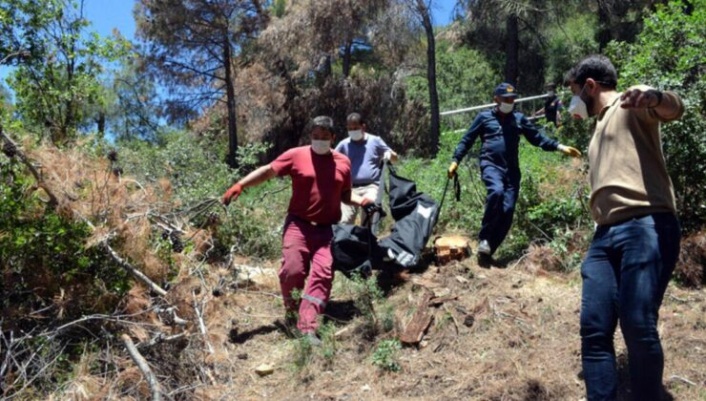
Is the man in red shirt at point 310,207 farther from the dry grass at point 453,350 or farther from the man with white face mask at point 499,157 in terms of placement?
the man with white face mask at point 499,157

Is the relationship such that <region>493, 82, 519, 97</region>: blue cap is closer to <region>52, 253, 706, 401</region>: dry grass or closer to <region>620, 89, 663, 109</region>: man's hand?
<region>52, 253, 706, 401</region>: dry grass

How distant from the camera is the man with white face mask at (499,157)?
6.16m

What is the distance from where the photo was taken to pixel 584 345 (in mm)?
3066

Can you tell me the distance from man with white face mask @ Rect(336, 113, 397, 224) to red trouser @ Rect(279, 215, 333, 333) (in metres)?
1.23

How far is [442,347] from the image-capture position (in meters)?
4.84

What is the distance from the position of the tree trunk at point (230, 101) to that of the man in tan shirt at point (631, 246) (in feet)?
55.3

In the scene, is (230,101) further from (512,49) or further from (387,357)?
(387,357)

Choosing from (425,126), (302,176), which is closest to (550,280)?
(302,176)

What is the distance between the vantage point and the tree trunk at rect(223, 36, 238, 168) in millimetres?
19688

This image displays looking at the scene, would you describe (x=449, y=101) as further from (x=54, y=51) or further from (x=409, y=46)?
(x=54, y=51)

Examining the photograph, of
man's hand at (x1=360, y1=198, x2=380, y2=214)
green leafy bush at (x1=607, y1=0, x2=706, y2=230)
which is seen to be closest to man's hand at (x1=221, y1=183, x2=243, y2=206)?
man's hand at (x1=360, y1=198, x2=380, y2=214)

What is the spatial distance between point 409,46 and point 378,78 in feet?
4.22

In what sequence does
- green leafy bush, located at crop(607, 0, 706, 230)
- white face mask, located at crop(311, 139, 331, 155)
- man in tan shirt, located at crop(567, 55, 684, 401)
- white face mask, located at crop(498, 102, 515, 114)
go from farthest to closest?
white face mask, located at crop(498, 102, 515, 114), green leafy bush, located at crop(607, 0, 706, 230), white face mask, located at crop(311, 139, 331, 155), man in tan shirt, located at crop(567, 55, 684, 401)

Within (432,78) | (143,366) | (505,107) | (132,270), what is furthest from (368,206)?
(432,78)
